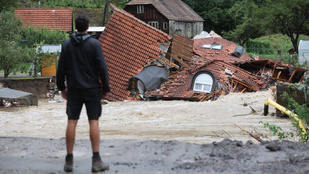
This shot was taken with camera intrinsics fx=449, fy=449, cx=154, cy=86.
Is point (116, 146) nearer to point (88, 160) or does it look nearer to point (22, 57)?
point (88, 160)

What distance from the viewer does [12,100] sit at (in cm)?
1880

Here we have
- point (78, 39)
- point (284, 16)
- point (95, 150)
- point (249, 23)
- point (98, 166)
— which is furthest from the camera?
point (249, 23)

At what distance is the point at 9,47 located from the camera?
24.3m

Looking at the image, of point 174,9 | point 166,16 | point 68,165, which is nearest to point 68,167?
point 68,165

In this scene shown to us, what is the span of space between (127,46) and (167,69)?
8.25 feet

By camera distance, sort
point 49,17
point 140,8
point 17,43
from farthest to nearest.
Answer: point 140,8, point 49,17, point 17,43

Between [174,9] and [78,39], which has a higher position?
[174,9]

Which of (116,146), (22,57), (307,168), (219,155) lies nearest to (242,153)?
(219,155)

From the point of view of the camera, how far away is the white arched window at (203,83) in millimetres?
22344

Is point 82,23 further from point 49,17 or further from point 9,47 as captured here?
point 49,17

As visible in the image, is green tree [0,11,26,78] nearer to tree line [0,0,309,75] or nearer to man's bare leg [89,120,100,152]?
tree line [0,0,309,75]

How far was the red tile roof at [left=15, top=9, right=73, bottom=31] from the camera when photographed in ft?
144

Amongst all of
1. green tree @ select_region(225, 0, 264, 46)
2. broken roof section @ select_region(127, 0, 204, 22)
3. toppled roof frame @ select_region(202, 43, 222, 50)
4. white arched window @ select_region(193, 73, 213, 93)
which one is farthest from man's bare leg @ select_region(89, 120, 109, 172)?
broken roof section @ select_region(127, 0, 204, 22)

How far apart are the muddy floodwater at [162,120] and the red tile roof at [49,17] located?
23348 millimetres
